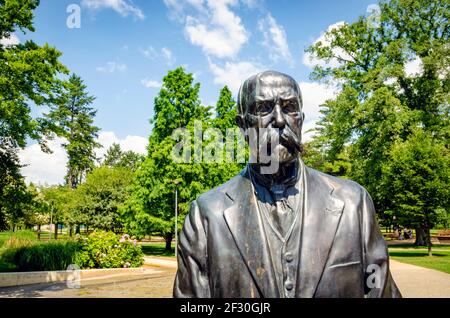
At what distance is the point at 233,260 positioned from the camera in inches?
82.0

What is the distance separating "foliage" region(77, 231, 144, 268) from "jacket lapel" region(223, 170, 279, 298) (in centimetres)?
1708

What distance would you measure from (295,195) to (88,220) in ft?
120

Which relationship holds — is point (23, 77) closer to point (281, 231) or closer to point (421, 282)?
point (281, 231)

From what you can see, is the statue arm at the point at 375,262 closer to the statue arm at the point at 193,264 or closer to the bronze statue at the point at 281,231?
the bronze statue at the point at 281,231

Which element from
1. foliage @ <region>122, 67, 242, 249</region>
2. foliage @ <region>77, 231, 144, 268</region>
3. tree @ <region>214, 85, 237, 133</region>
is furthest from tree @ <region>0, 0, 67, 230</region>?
tree @ <region>214, 85, 237, 133</region>

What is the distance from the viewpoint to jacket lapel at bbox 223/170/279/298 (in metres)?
1.99

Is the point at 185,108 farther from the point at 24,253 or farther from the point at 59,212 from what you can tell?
the point at 59,212

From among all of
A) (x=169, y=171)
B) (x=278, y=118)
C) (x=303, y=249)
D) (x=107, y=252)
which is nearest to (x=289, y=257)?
(x=303, y=249)

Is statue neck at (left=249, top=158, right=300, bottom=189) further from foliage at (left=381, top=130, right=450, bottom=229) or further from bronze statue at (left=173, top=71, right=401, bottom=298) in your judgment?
foliage at (left=381, top=130, right=450, bottom=229)

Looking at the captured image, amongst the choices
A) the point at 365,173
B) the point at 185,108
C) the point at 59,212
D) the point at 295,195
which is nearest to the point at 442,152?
the point at 365,173

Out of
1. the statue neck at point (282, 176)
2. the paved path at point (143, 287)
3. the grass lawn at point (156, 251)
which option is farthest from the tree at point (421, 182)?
the statue neck at point (282, 176)

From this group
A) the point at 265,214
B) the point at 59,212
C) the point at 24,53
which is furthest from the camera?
the point at 59,212

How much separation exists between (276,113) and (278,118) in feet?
0.13

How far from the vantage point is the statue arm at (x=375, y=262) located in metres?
2.03
